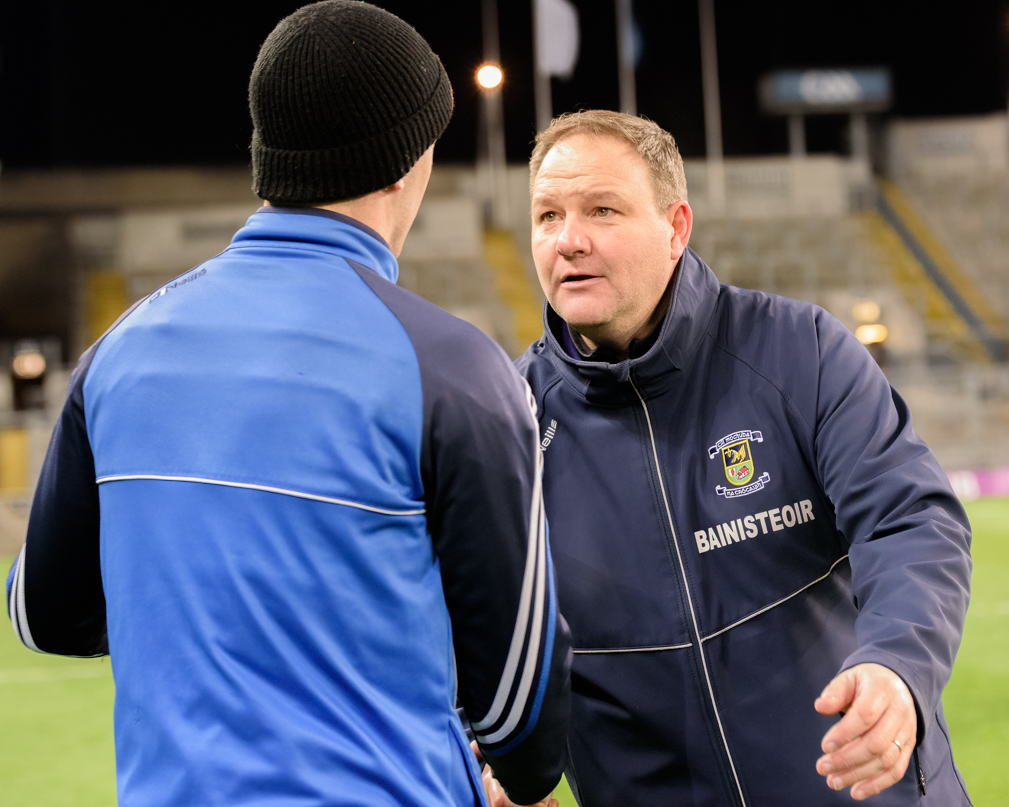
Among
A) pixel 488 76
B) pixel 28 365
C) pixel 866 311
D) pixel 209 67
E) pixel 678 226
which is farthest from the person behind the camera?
pixel 209 67

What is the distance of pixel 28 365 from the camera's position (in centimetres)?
1738

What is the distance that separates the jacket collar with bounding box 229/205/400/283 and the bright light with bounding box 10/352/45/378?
17.6m

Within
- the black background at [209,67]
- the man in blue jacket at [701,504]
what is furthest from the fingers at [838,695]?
the black background at [209,67]

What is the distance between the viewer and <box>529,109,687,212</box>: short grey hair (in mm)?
1899

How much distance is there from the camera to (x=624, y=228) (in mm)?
1907

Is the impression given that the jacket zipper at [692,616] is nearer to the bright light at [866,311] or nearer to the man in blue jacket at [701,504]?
the man in blue jacket at [701,504]

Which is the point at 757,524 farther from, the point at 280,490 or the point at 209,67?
the point at 209,67

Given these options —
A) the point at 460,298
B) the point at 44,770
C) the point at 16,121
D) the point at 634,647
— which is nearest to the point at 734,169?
the point at 460,298

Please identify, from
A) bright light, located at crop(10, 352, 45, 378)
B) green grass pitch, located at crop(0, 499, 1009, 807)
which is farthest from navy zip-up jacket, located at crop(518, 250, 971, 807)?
bright light, located at crop(10, 352, 45, 378)

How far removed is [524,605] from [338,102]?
1.90 feet

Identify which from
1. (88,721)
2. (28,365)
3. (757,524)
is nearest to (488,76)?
(757,524)

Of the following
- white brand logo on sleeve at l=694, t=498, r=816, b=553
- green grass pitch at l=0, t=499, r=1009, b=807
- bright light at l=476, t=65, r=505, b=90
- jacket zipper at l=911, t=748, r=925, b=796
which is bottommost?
green grass pitch at l=0, t=499, r=1009, b=807

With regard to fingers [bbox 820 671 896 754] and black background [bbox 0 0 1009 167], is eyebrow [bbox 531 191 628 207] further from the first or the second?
black background [bbox 0 0 1009 167]

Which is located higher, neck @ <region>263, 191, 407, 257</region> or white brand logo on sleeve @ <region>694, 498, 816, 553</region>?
neck @ <region>263, 191, 407, 257</region>
